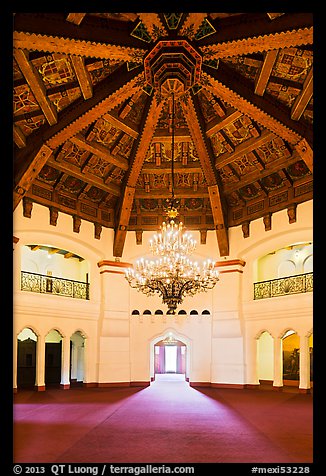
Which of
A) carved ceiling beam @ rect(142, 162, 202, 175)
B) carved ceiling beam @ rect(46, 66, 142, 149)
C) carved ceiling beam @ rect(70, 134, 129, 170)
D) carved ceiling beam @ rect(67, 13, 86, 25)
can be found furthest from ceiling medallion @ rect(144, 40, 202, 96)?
carved ceiling beam @ rect(142, 162, 202, 175)

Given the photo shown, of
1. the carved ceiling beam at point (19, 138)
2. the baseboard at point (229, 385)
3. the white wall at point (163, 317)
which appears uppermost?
the carved ceiling beam at point (19, 138)

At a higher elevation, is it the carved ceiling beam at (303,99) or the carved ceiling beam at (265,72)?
the carved ceiling beam at (265,72)

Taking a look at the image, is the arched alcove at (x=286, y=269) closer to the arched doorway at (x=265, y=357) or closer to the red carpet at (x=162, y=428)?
the arched doorway at (x=265, y=357)

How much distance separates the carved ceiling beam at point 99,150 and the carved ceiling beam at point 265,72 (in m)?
5.07

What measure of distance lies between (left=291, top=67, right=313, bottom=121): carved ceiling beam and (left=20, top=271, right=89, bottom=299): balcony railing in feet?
29.8

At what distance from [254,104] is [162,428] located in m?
7.06

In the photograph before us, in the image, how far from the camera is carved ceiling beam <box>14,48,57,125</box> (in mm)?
8172

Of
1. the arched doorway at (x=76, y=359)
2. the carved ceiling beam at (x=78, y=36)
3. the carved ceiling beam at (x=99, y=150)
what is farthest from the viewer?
the arched doorway at (x=76, y=359)

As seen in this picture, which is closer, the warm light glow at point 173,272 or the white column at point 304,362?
the warm light glow at point 173,272

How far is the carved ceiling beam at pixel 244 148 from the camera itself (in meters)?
11.9

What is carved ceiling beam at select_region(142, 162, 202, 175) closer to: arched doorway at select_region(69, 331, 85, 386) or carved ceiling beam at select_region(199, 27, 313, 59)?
carved ceiling beam at select_region(199, 27, 313, 59)

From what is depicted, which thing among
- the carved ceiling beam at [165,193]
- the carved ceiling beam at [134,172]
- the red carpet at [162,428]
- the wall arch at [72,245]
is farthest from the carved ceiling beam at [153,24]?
the carved ceiling beam at [165,193]

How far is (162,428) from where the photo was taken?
309 inches

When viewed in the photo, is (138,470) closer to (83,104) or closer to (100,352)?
(83,104)
